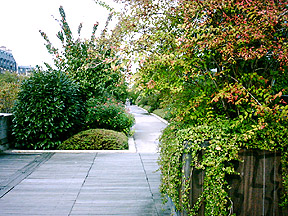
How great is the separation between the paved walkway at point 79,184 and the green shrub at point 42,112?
67cm

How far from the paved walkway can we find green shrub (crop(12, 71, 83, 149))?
26.3 inches

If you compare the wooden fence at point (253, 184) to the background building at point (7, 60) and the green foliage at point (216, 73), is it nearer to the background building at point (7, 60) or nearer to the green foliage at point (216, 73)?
the green foliage at point (216, 73)

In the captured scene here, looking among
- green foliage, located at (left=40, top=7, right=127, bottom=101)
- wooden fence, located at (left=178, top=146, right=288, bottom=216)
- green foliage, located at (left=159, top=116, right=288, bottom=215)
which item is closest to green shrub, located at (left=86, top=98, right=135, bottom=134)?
green foliage, located at (left=40, top=7, right=127, bottom=101)

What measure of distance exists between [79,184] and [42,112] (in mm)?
3196

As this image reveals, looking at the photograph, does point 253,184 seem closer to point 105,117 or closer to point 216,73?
point 216,73

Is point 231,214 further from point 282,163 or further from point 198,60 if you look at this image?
point 198,60

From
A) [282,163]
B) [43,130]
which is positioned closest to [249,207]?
[282,163]

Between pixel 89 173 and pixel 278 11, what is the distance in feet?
13.3

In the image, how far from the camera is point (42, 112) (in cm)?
695

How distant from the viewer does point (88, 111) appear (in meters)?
8.80

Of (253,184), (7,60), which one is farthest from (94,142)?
(7,60)

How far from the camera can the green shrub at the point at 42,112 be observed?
696 centimetres

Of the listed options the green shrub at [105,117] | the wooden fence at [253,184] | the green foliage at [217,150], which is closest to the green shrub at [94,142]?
the green shrub at [105,117]

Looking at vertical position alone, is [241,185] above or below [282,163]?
below
